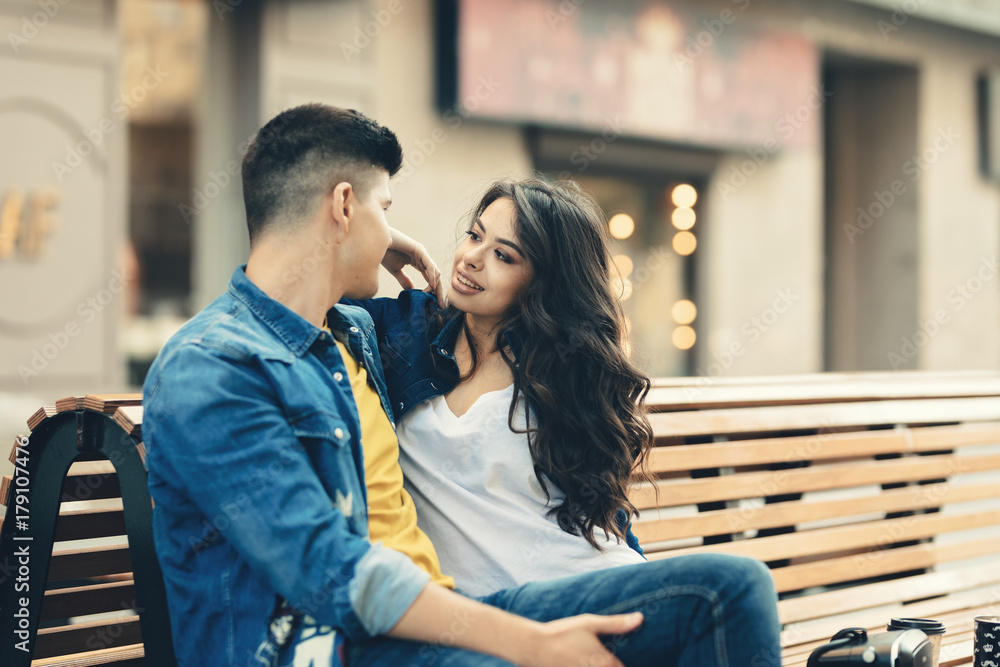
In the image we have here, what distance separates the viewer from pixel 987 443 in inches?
162

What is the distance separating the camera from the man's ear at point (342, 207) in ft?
6.85

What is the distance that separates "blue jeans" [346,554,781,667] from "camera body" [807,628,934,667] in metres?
0.38

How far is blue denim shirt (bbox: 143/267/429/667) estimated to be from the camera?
Answer: 176cm

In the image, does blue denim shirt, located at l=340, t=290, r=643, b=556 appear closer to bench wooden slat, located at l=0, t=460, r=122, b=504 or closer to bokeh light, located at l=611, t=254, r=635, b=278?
bench wooden slat, located at l=0, t=460, r=122, b=504

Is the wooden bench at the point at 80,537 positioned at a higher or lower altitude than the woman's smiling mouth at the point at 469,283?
lower

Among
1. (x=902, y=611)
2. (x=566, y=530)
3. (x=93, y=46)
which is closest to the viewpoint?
(x=566, y=530)

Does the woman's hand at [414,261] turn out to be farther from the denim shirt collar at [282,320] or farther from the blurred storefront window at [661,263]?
the blurred storefront window at [661,263]

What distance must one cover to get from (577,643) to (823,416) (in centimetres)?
189

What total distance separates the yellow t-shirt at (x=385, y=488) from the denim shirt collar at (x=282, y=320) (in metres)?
0.17

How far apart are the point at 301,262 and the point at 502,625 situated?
861 millimetres

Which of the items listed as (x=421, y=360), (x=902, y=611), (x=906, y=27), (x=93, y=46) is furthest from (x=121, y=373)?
(x=906, y=27)

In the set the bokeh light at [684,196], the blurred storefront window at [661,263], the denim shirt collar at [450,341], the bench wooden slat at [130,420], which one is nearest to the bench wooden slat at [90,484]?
the bench wooden slat at [130,420]

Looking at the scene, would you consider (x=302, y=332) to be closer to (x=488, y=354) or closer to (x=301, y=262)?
(x=301, y=262)

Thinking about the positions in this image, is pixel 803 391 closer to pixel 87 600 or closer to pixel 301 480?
pixel 301 480
